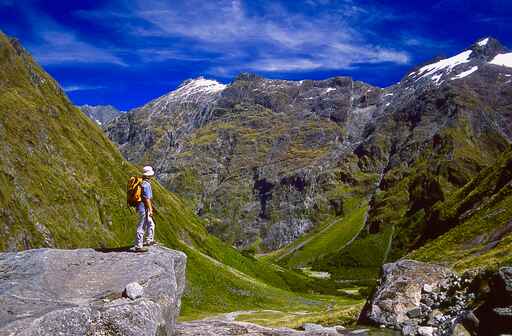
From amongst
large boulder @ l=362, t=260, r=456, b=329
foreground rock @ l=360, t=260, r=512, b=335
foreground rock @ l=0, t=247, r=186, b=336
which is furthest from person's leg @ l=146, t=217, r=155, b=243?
large boulder @ l=362, t=260, r=456, b=329

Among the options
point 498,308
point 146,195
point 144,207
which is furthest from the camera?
point 498,308

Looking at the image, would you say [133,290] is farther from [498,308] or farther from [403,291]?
[403,291]

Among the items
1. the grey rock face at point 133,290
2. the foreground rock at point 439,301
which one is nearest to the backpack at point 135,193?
the grey rock face at point 133,290

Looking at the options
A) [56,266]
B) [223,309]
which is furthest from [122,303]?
[223,309]

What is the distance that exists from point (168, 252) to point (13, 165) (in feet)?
403

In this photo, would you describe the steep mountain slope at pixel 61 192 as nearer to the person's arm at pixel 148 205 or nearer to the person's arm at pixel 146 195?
the person's arm at pixel 148 205

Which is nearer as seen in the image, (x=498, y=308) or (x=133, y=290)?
(x=133, y=290)

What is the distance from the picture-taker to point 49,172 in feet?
501

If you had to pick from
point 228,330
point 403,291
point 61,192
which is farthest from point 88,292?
point 61,192

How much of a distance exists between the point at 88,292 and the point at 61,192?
434 feet

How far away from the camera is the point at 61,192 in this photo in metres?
152

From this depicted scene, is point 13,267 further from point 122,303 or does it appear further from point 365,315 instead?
point 365,315

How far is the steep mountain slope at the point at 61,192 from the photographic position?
134250 mm

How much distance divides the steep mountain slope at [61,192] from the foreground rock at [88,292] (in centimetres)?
9888
